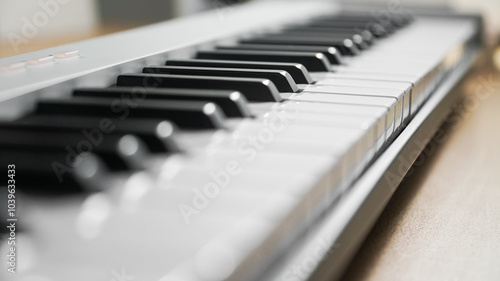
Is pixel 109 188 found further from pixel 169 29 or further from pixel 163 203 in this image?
pixel 169 29

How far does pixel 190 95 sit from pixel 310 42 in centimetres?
59

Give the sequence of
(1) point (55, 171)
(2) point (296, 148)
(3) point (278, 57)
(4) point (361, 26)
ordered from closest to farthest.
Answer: (1) point (55, 171) < (2) point (296, 148) < (3) point (278, 57) < (4) point (361, 26)

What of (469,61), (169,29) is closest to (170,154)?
(169,29)

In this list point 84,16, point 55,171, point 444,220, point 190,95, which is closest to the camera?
point 55,171

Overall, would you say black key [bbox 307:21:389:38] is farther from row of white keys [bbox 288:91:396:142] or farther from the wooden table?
row of white keys [bbox 288:91:396:142]

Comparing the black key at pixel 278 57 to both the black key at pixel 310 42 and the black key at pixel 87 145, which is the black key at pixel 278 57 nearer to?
the black key at pixel 310 42

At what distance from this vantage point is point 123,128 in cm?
60

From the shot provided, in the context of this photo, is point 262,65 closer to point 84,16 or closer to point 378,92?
point 378,92

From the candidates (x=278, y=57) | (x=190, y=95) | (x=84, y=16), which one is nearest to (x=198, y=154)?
(x=190, y=95)

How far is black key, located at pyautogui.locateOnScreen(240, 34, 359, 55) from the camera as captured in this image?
124cm

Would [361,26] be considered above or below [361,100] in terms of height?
above

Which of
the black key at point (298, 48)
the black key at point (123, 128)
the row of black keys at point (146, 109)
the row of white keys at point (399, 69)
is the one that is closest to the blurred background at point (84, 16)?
the black key at point (298, 48)

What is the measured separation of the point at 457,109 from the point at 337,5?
32.6 inches

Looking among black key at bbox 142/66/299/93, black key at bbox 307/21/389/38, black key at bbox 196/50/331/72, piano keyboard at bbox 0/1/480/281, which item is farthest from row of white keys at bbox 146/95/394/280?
black key at bbox 307/21/389/38
